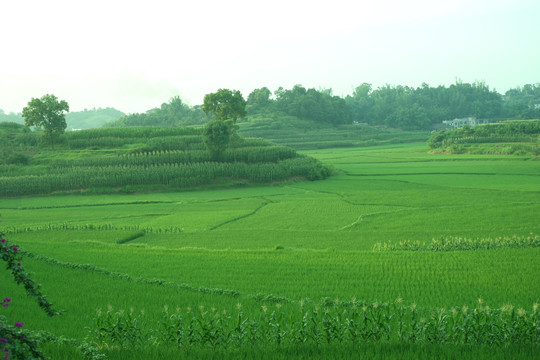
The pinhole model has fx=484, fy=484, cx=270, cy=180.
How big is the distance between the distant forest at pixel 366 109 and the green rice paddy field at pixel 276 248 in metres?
62.1

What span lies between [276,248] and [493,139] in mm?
58797

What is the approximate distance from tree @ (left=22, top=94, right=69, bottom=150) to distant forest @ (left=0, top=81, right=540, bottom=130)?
4466cm

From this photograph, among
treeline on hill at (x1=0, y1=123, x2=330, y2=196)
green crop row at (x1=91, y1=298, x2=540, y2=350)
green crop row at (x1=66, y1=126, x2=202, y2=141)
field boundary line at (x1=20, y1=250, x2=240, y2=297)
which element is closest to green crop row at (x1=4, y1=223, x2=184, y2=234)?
field boundary line at (x1=20, y1=250, x2=240, y2=297)

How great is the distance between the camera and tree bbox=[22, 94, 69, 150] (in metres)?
47.9

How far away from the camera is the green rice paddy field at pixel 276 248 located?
40.4 ft

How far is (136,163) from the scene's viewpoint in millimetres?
45906

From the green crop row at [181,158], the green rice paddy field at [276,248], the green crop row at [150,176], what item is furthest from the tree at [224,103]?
the green rice paddy field at [276,248]

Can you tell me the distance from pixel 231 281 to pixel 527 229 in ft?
50.1

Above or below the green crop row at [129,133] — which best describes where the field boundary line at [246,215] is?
below

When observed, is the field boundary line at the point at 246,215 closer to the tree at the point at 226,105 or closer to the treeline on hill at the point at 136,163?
the treeline on hill at the point at 136,163

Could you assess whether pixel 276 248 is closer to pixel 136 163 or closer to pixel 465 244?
pixel 465 244

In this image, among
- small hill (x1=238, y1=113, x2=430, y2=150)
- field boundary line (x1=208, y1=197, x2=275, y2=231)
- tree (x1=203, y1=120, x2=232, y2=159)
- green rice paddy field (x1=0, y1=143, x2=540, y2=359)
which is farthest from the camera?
small hill (x1=238, y1=113, x2=430, y2=150)

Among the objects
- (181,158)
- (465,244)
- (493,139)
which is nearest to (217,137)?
(181,158)

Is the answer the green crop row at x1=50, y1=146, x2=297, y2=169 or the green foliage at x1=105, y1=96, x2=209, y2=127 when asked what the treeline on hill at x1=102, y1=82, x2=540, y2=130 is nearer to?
the green foliage at x1=105, y1=96, x2=209, y2=127
